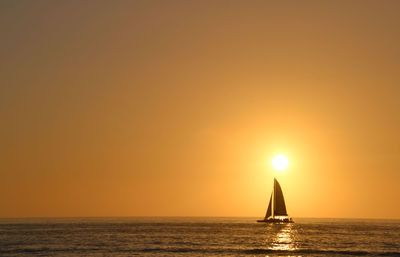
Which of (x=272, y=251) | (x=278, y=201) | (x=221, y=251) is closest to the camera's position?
(x=221, y=251)

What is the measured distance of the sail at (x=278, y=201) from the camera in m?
177

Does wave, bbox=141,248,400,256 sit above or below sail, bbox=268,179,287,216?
below

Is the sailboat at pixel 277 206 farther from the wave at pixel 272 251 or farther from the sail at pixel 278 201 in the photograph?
the wave at pixel 272 251

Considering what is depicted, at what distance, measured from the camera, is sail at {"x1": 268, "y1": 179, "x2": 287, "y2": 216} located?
6954 inches

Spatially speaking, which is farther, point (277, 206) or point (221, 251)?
point (277, 206)

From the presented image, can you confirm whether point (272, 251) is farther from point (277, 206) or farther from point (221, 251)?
point (277, 206)

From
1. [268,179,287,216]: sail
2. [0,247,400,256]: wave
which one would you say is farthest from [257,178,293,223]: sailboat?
[0,247,400,256]: wave

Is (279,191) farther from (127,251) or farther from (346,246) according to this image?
(127,251)

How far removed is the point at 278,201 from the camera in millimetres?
179125

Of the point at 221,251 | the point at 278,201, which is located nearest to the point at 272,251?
the point at 221,251

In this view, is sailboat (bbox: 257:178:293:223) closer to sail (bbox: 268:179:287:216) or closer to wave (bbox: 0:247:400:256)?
sail (bbox: 268:179:287:216)

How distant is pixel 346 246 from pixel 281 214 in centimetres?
8216

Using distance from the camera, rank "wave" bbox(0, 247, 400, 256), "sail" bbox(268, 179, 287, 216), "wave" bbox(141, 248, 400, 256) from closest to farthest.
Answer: "wave" bbox(0, 247, 400, 256) → "wave" bbox(141, 248, 400, 256) → "sail" bbox(268, 179, 287, 216)

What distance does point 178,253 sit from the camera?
82625 millimetres
